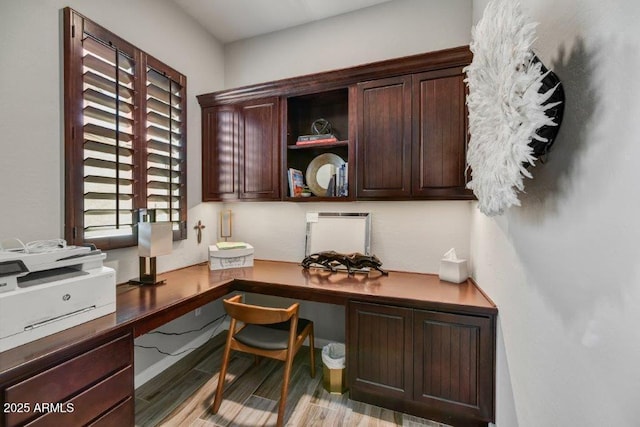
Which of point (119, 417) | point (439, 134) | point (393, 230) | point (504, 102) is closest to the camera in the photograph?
point (504, 102)

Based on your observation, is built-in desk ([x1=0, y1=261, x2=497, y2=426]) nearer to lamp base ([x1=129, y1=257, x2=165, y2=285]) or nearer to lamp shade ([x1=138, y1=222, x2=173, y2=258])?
lamp base ([x1=129, y1=257, x2=165, y2=285])

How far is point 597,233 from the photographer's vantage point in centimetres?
63

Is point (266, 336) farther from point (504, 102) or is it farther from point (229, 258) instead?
point (504, 102)

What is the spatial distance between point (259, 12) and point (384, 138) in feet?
5.32

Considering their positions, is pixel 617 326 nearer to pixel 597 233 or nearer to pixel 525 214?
pixel 597 233

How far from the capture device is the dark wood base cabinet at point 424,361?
1.49 metres

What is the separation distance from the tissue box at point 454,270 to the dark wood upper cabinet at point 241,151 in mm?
1436

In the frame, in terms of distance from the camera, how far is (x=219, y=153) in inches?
97.3

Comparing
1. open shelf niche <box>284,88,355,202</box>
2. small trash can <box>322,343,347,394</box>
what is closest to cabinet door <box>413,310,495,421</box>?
small trash can <box>322,343,347,394</box>

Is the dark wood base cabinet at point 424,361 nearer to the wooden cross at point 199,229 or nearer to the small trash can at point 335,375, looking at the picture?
the small trash can at point 335,375

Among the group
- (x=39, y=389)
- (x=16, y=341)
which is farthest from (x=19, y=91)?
(x=39, y=389)

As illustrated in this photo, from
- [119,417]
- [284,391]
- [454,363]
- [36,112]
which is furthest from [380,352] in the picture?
[36,112]

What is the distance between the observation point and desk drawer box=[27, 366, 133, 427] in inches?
41.0

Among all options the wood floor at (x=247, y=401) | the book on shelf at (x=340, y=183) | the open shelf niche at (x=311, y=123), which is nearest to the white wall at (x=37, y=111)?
the wood floor at (x=247, y=401)
